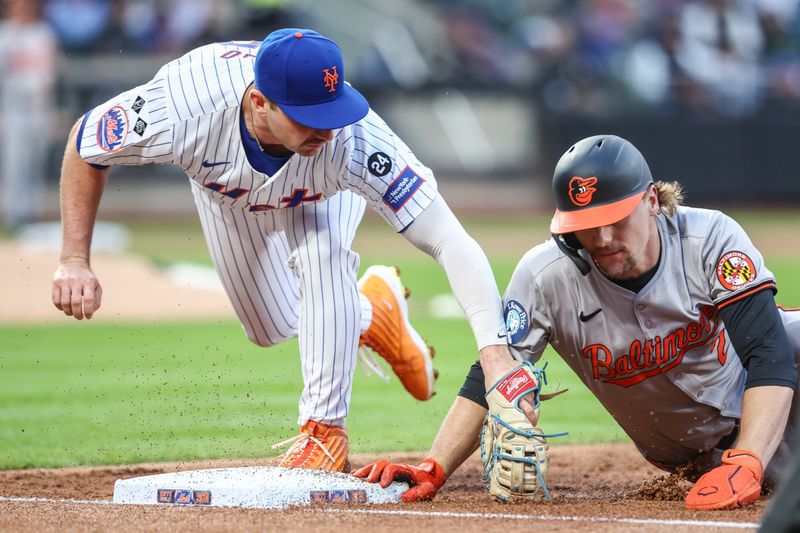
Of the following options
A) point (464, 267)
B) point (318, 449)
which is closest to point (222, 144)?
point (464, 267)

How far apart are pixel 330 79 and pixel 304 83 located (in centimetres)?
12

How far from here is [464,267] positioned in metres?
4.20

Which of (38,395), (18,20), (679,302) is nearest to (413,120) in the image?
(18,20)

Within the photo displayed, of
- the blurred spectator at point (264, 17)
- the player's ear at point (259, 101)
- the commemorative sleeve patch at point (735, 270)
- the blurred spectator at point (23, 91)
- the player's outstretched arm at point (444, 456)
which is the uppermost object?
the blurred spectator at point (264, 17)

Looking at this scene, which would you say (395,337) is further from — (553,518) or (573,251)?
(553,518)

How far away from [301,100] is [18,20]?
11.3 meters

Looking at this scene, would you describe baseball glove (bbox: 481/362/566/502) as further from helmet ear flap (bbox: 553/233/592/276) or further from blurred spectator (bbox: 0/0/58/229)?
blurred spectator (bbox: 0/0/58/229)

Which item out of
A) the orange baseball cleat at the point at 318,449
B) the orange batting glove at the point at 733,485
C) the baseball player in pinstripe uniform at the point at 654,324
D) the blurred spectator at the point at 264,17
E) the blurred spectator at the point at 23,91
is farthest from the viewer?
the blurred spectator at the point at 264,17

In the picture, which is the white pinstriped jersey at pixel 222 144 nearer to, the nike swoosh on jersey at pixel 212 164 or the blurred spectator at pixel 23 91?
the nike swoosh on jersey at pixel 212 164

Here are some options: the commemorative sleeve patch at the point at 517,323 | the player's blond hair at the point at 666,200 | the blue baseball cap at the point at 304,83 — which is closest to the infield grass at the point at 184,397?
the commemorative sleeve patch at the point at 517,323

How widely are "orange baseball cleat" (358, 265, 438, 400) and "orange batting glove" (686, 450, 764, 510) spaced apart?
2028 millimetres

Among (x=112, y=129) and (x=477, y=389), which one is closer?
(x=477, y=389)

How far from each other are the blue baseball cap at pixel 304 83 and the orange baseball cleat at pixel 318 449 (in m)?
1.19

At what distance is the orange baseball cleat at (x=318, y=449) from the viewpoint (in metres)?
4.48
